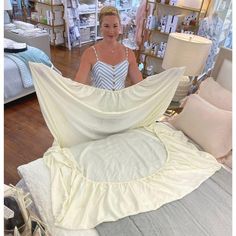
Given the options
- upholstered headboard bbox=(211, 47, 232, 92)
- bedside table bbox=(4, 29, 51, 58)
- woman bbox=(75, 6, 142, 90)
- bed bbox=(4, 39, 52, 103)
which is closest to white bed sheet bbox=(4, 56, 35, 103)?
bed bbox=(4, 39, 52, 103)

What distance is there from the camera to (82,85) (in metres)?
→ 1.49

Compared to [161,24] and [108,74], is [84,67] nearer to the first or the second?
[108,74]

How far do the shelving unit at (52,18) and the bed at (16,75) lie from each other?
1.96 m

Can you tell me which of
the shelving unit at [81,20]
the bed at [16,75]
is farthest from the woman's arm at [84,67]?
the shelving unit at [81,20]

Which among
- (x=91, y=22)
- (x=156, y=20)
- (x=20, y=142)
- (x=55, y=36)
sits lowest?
(x=20, y=142)

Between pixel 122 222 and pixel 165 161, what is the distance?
486mm

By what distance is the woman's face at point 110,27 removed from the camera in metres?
1.51

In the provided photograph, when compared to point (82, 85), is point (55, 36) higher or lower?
lower

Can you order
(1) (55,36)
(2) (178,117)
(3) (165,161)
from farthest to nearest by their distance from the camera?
(1) (55,36) < (2) (178,117) < (3) (165,161)

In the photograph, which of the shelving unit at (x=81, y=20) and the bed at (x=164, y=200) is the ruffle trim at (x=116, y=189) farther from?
the shelving unit at (x=81, y=20)

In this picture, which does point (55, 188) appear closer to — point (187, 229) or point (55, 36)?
point (187, 229)

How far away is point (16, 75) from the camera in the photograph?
2705 millimetres

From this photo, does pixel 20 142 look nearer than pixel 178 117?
No

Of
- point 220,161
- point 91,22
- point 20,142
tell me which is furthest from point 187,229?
point 91,22
